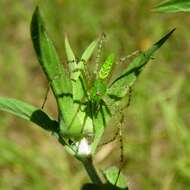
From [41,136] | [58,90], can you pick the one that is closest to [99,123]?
[58,90]

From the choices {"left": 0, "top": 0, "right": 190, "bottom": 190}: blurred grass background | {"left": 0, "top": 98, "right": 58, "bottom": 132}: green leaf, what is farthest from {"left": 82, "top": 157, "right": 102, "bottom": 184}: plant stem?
{"left": 0, "top": 0, "right": 190, "bottom": 190}: blurred grass background

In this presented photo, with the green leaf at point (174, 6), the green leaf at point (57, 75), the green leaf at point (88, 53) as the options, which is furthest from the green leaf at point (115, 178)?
the green leaf at point (174, 6)

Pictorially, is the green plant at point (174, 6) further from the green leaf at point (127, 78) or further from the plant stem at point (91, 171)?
the plant stem at point (91, 171)

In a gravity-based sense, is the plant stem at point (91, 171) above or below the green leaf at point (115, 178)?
above

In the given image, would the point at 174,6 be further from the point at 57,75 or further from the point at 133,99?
the point at 133,99

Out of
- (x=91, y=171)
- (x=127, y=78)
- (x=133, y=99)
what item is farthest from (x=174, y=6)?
(x=133, y=99)

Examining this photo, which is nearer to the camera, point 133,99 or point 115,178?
point 115,178

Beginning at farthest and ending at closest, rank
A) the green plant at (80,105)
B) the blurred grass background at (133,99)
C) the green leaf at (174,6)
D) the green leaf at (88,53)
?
the blurred grass background at (133,99) → the green leaf at (88,53) → the green plant at (80,105) → the green leaf at (174,6)

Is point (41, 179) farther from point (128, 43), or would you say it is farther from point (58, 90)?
point (58, 90)

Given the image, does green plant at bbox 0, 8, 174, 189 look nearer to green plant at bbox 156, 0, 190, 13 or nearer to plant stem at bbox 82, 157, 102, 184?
plant stem at bbox 82, 157, 102, 184
